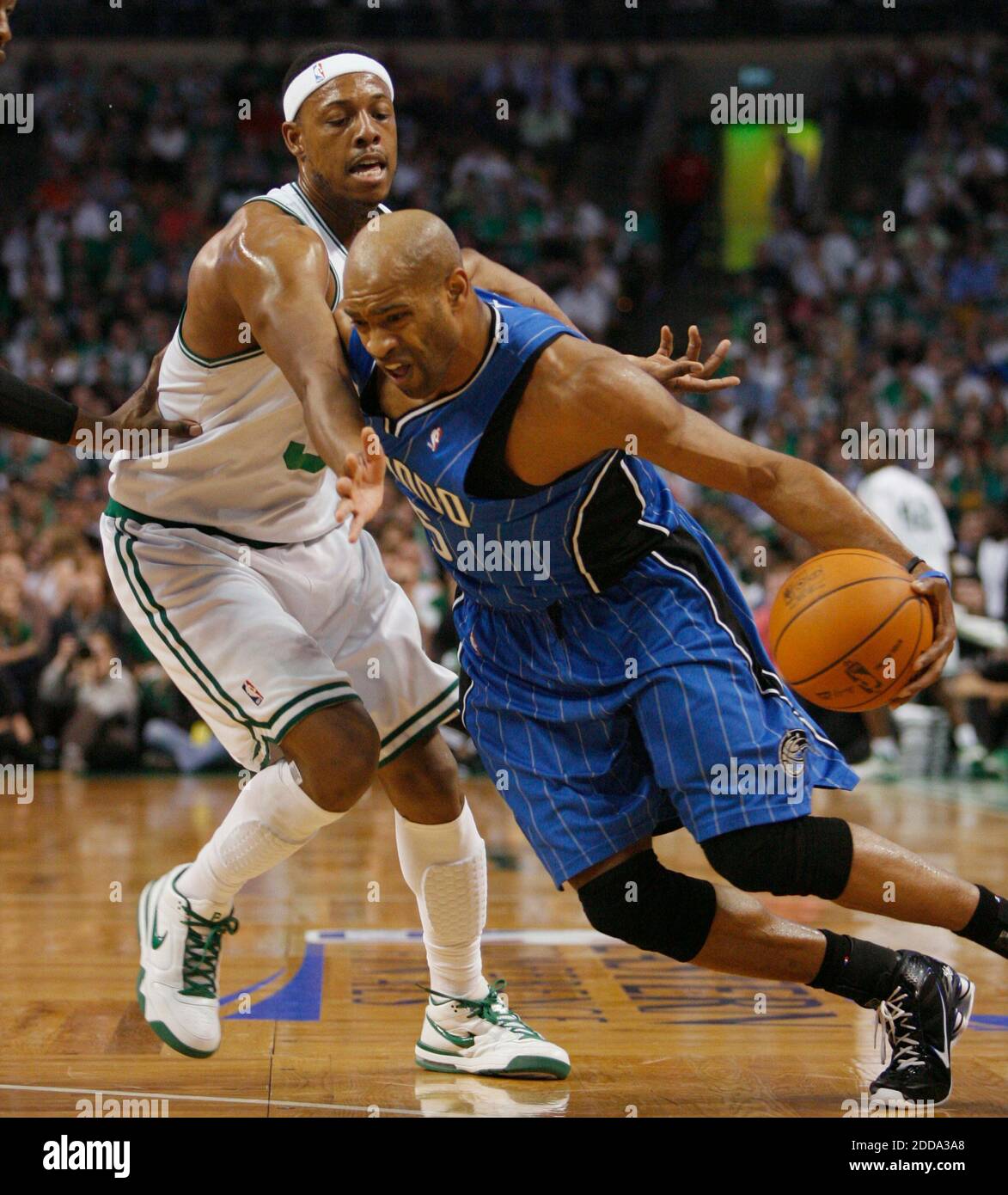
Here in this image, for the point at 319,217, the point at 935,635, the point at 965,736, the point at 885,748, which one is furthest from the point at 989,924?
the point at 965,736

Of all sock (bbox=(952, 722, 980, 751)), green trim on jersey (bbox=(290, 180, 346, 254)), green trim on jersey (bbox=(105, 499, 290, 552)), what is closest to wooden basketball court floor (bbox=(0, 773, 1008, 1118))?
green trim on jersey (bbox=(105, 499, 290, 552))

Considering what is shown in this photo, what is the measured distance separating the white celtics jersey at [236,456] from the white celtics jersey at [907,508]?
5.73 metres

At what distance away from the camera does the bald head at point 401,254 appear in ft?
9.55

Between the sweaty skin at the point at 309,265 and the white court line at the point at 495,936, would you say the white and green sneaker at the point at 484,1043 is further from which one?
the sweaty skin at the point at 309,265

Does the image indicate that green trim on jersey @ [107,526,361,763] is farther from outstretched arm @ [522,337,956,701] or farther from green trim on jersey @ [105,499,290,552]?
outstretched arm @ [522,337,956,701]

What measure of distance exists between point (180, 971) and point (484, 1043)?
2.39 ft

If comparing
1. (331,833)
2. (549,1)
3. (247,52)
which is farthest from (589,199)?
(331,833)

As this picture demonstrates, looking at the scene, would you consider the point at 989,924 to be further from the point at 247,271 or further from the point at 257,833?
the point at 247,271

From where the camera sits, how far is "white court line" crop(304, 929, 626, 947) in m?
5.02

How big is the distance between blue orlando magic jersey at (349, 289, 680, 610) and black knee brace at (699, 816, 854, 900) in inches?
24.3

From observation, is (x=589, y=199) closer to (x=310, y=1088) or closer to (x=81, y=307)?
(x=81, y=307)

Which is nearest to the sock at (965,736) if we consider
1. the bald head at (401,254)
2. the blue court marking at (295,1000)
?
the blue court marking at (295,1000)
